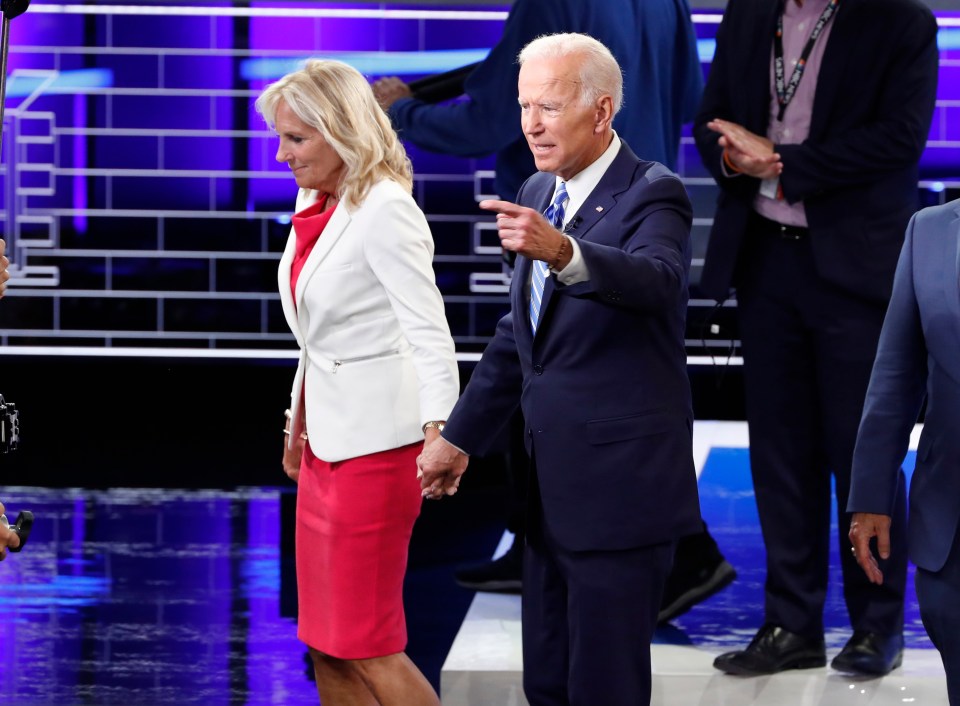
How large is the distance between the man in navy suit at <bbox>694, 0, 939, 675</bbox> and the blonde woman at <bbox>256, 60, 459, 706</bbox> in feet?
3.37

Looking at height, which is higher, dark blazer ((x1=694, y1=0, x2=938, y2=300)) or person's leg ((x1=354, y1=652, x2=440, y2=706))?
dark blazer ((x1=694, y1=0, x2=938, y2=300))

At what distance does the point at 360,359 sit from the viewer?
2857 mm

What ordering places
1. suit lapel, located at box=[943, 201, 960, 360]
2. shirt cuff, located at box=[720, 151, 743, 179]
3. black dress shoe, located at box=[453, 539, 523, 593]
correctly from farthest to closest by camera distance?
→ black dress shoe, located at box=[453, 539, 523, 593]
shirt cuff, located at box=[720, 151, 743, 179]
suit lapel, located at box=[943, 201, 960, 360]

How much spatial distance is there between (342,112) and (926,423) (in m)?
1.18

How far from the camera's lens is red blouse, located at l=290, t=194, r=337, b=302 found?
292 centimetres

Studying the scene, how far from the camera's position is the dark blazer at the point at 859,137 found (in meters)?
3.58

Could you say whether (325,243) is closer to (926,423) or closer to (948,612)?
(926,423)

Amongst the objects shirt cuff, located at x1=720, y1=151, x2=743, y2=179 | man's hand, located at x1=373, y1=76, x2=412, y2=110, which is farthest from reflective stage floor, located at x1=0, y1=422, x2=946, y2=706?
man's hand, located at x1=373, y1=76, x2=412, y2=110

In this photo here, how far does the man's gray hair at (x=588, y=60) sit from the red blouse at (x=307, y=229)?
587 millimetres

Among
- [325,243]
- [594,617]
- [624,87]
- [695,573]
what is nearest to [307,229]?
[325,243]

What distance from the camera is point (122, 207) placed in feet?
22.7

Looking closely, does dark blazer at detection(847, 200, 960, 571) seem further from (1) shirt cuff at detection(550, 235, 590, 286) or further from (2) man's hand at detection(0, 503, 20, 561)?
(2) man's hand at detection(0, 503, 20, 561)

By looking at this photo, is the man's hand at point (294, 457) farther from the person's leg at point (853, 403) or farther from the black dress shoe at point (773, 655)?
the person's leg at point (853, 403)

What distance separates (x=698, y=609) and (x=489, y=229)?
2.86 m
